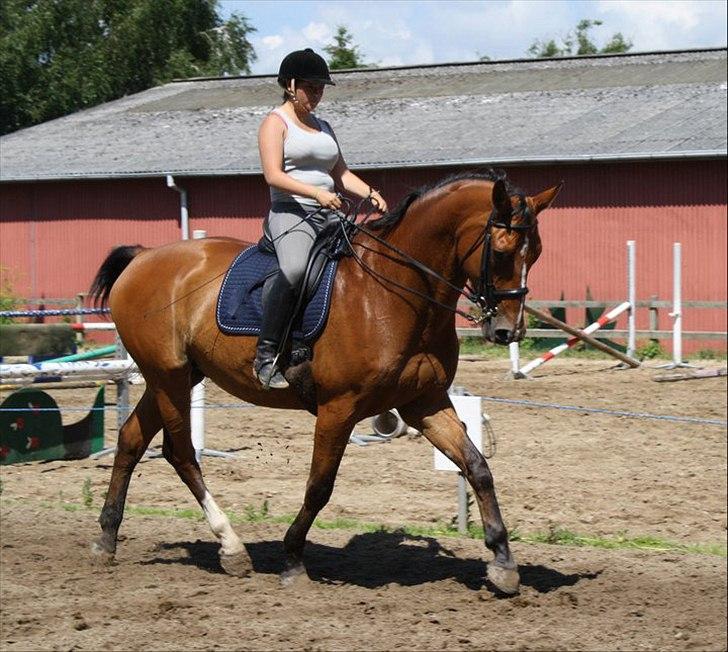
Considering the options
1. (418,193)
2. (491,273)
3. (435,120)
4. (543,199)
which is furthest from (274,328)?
(435,120)

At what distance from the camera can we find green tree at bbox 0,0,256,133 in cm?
2961

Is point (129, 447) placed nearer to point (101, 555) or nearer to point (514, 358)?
point (101, 555)

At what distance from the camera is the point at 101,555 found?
7996 millimetres

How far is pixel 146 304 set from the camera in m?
8.12

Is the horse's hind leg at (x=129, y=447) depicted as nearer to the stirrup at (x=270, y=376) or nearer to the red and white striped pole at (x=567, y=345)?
the stirrup at (x=270, y=376)

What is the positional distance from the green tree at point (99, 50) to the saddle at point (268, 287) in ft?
67.9

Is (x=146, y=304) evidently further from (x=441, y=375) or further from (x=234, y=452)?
(x=234, y=452)

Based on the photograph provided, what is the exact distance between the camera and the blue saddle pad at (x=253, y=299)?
7.18 m

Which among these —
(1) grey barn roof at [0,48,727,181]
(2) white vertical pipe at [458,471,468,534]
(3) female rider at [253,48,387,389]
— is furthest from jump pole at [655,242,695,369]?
(3) female rider at [253,48,387,389]

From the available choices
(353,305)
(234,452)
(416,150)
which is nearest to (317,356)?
(353,305)

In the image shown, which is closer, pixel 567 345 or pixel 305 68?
pixel 305 68

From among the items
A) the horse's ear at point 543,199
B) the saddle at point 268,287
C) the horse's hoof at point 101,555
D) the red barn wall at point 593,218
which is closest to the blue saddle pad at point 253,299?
the saddle at point 268,287

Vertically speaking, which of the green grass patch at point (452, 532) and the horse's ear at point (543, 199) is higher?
the horse's ear at point (543, 199)

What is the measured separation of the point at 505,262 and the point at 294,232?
124cm
